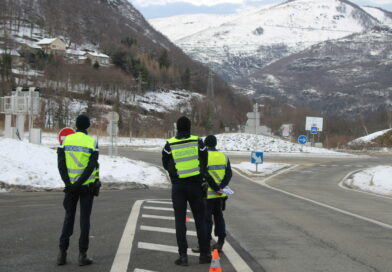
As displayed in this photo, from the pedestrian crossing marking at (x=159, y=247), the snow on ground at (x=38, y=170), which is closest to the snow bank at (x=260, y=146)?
the snow on ground at (x=38, y=170)

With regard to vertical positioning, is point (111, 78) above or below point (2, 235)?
above

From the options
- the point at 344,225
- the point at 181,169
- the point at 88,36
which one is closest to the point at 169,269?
the point at 181,169

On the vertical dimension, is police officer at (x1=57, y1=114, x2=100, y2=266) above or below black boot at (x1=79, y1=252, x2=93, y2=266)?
above

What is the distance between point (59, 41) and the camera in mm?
150000

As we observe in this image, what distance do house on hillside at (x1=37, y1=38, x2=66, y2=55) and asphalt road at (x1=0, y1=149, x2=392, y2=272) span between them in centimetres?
13852

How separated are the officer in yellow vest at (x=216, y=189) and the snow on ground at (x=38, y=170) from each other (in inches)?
414

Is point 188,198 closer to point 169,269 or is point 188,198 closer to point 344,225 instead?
→ point 169,269

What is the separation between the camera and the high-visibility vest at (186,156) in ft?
22.0

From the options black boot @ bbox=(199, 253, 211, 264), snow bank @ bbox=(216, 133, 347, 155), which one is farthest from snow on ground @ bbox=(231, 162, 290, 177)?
snow bank @ bbox=(216, 133, 347, 155)

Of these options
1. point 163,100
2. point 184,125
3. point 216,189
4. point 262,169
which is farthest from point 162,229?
point 163,100

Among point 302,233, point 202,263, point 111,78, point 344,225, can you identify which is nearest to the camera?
point 202,263

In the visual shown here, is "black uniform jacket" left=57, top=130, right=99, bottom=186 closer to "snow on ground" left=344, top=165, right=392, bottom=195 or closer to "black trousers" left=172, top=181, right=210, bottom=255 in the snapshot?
"black trousers" left=172, top=181, right=210, bottom=255

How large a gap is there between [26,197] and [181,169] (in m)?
9.10

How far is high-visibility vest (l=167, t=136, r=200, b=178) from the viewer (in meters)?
6.71
